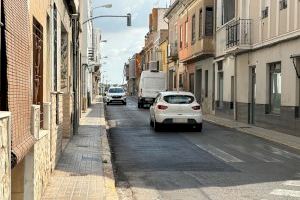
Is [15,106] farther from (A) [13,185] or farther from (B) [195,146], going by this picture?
(B) [195,146]

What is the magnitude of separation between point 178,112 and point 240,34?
6.31m

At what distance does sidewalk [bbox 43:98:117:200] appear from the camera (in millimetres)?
8060

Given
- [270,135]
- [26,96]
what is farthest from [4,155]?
[270,135]

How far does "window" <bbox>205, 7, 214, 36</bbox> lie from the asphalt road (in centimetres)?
1493

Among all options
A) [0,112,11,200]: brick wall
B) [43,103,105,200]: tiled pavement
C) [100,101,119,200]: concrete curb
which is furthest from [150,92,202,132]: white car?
[0,112,11,200]: brick wall

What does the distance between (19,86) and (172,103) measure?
15.5 m

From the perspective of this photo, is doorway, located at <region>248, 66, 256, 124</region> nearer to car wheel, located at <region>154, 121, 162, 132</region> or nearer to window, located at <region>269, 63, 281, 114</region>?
window, located at <region>269, 63, 281, 114</region>

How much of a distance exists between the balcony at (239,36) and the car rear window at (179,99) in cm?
479

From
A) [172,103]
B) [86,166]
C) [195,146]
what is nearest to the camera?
[86,166]

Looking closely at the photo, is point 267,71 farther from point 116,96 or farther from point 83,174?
point 116,96

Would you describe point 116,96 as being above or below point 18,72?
below

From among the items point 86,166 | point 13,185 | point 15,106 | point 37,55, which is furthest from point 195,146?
point 15,106

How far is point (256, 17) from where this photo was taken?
23.9 meters

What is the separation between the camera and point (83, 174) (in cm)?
980
